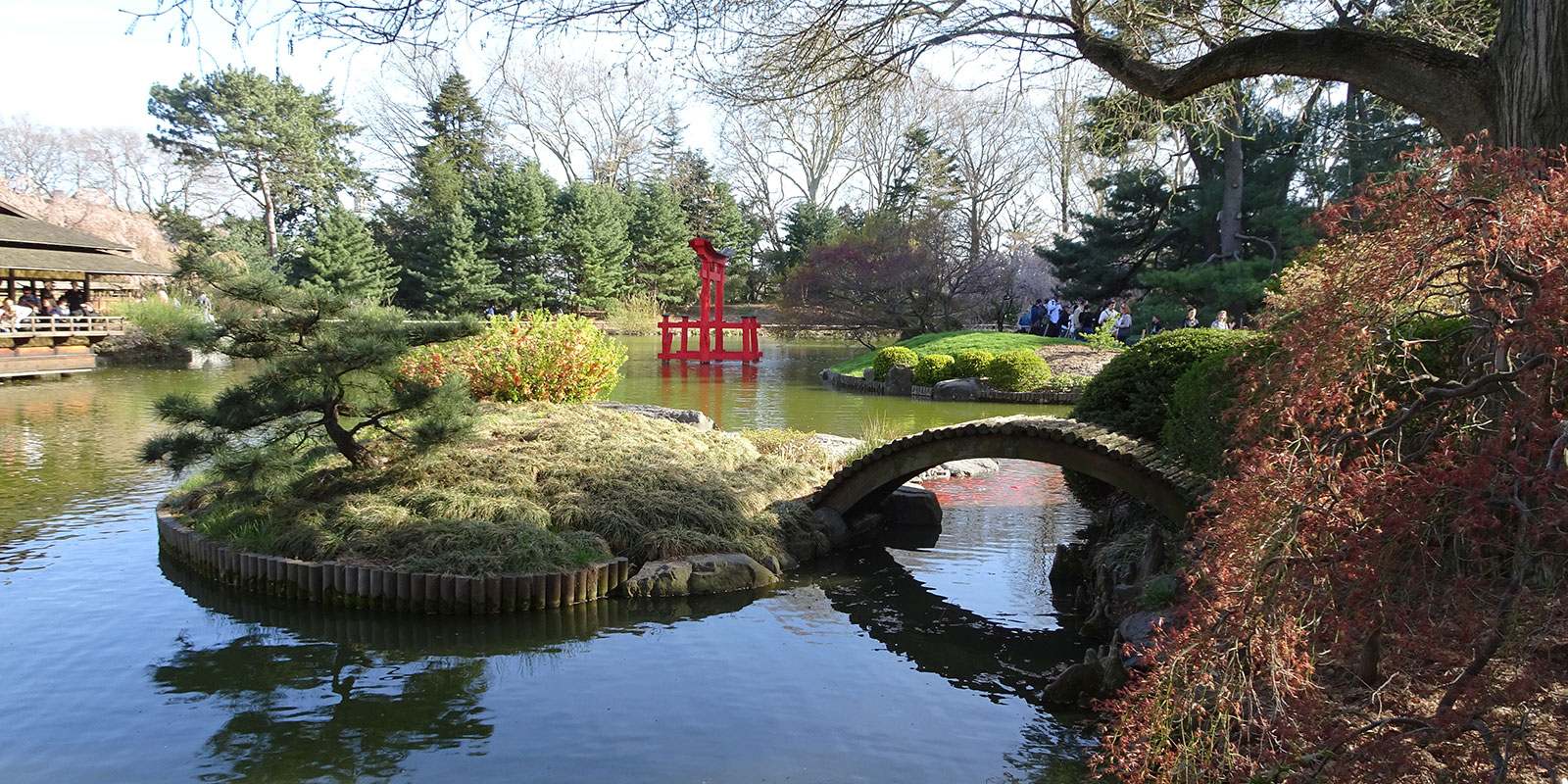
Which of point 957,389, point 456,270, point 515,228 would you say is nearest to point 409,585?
point 957,389

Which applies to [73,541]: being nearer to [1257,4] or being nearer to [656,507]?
[656,507]

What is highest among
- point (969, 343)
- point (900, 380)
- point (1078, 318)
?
point (1078, 318)

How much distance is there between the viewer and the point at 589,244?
131 ft

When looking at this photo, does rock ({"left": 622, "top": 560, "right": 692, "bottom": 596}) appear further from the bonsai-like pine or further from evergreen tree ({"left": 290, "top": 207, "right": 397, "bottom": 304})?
evergreen tree ({"left": 290, "top": 207, "right": 397, "bottom": 304})

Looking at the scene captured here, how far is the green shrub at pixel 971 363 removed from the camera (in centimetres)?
1938

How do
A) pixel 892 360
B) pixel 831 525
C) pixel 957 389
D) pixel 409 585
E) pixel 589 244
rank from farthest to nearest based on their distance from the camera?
1. pixel 589 244
2. pixel 892 360
3. pixel 957 389
4. pixel 831 525
5. pixel 409 585

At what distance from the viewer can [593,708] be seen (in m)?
5.55

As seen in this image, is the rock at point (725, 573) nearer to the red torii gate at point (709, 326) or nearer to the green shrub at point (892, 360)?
the green shrub at point (892, 360)

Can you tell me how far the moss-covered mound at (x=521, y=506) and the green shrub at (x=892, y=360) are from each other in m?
10.7

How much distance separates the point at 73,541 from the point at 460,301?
29.1 meters

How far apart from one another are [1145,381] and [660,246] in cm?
3760

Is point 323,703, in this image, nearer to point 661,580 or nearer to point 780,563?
point 661,580

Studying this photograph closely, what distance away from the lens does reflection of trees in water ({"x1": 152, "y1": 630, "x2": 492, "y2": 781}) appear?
4914 mm

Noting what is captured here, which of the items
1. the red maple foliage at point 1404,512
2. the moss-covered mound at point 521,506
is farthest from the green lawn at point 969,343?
the red maple foliage at point 1404,512
